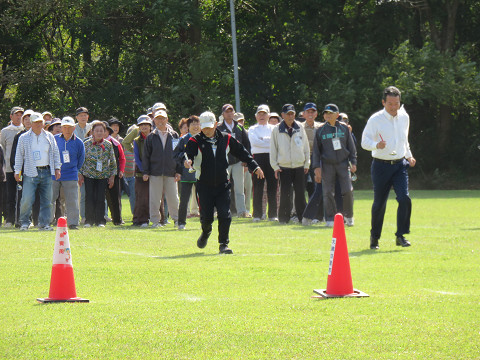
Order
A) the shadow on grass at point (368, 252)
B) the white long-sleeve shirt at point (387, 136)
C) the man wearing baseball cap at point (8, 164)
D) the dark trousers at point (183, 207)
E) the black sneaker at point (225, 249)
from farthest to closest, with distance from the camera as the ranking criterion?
the man wearing baseball cap at point (8, 164) → the dark trousers at point (183, 207) → the white long-sleeve shirt at point (387, 136) → the black sneaker at point (225, 249) → the shadow on grass at point (368, 252)

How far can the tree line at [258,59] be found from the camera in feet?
137

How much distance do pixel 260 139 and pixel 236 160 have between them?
2.30ft

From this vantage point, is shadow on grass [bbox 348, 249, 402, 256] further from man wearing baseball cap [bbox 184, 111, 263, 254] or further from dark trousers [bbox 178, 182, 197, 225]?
dark trousers [bbox 178, 182, 197, 225]

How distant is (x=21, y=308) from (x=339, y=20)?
126 feet

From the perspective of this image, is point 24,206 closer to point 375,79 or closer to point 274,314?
point 274,314

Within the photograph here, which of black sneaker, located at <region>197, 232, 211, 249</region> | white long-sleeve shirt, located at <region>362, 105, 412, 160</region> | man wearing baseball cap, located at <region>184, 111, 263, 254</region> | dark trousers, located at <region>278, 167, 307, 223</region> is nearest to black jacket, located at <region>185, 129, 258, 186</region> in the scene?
man wearing baseball cap, located at <region>184, 111, 263, 254</region>

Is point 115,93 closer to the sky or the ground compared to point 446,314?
closer to the sky

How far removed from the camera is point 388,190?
45.6 ft

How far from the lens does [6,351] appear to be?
6.62m

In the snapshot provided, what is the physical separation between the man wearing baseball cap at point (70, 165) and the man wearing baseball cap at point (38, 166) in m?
0.36

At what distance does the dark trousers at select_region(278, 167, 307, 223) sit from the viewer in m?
19.3

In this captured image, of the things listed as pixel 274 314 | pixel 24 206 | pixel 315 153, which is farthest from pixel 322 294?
pixel 24 206

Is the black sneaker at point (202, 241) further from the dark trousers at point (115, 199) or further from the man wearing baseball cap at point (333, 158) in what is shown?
the dark trousers at point (115, 199)

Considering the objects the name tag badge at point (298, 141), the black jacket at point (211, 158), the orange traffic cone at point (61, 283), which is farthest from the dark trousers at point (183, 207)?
the orange traffic cone at point (61, 283)
